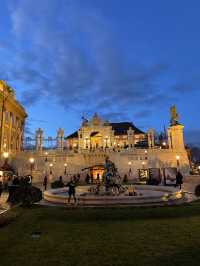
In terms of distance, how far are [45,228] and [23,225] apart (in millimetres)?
1218

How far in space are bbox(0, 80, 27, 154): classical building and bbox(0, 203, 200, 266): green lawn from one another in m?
48.5

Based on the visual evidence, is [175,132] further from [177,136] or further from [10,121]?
[10,121]

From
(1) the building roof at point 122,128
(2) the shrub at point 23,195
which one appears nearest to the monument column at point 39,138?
(1) the building roof at point 122,128

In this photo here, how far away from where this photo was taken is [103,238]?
8.22 metres

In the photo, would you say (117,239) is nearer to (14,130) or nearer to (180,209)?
(180,209)

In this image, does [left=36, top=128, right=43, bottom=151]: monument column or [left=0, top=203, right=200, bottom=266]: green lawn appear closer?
[left=0, top=203, right=200, bottom=266]: green lawn

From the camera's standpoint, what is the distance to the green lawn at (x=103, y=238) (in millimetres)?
6230

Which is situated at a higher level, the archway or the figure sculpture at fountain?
the archway

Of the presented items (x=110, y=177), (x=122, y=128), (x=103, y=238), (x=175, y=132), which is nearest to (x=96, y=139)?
(x=122, y=128)

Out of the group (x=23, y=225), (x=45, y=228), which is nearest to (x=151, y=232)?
(x=45, y=228)

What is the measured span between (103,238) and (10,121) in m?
61.9

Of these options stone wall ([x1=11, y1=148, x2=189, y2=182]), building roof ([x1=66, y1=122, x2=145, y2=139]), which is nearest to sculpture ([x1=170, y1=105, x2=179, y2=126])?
stone wall ([x1=11, y1=148, x2=189, y2=182])

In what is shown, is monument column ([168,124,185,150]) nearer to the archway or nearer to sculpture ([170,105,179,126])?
sculpture ([170,105,179,126])

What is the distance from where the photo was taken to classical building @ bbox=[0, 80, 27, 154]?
5669cm
